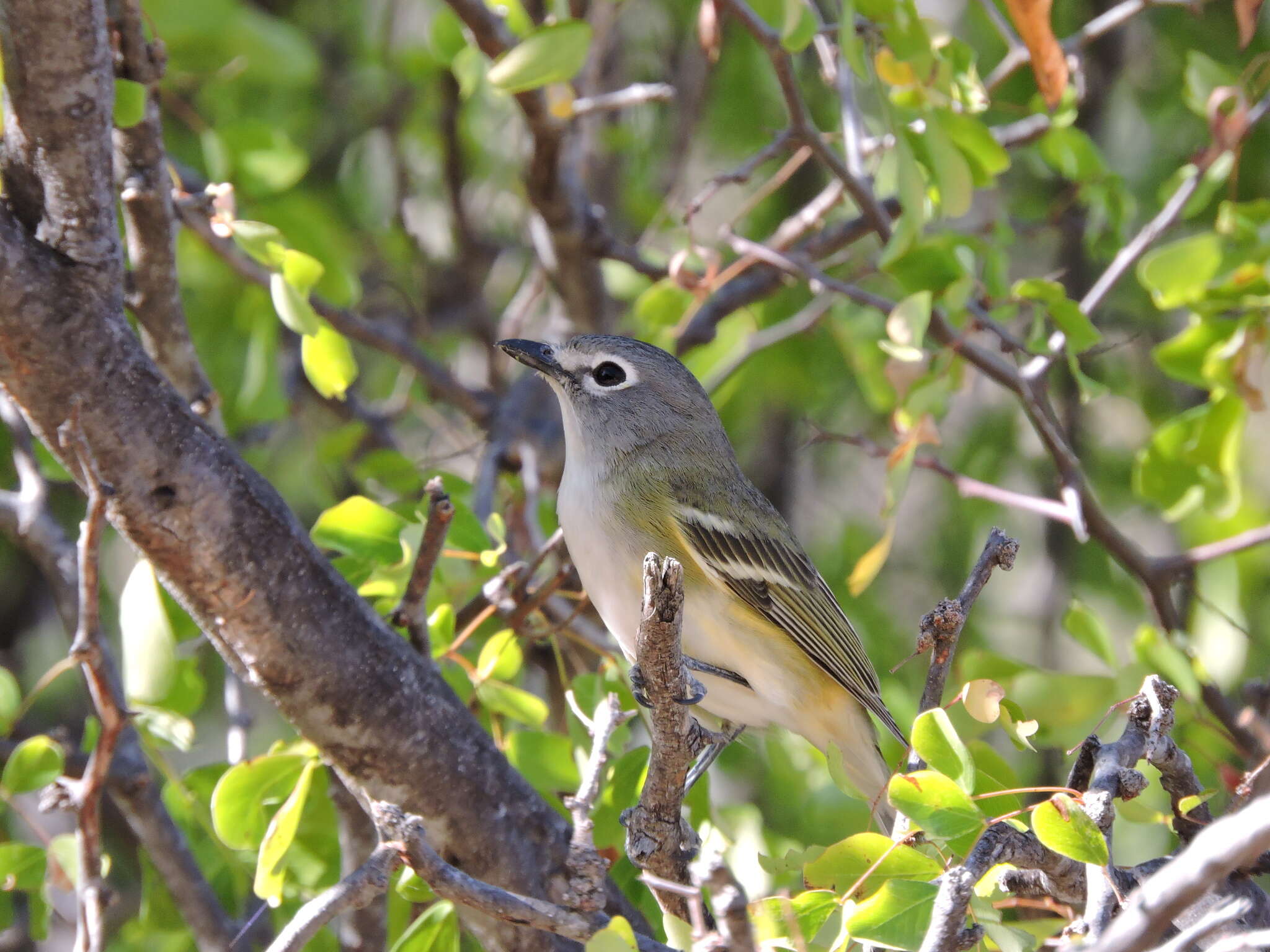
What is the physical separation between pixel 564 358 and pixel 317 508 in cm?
200

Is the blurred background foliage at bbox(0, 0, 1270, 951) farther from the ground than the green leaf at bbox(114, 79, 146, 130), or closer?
closer

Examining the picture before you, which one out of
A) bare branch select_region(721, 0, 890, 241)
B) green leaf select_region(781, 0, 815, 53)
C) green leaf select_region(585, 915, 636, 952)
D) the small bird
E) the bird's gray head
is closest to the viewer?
green leaf select_region(585, 915, 636, 952)

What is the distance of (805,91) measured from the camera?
5.27 metres

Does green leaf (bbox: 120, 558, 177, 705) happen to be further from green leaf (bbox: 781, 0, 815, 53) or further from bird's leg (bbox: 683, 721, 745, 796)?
green leaf (bbox: 781, 0, 815, 53)

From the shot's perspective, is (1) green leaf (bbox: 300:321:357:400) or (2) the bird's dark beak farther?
(2) the bird's dark beak

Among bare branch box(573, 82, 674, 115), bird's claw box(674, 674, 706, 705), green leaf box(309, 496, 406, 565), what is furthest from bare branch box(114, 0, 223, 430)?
bare branch box(573, 82, 674, 115)

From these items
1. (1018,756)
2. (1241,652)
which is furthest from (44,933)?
(1018,756)

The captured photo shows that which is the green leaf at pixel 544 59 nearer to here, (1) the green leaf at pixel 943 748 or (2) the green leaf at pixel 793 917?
(1) the green leaf at pixel 943 748

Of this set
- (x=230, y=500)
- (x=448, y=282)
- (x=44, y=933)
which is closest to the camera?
(x=230, y=500)

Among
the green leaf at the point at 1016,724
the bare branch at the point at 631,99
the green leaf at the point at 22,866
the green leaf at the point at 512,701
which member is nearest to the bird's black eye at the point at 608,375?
the bare branch at the point at 631,99

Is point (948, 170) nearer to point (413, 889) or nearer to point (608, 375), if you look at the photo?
point (608, 375)

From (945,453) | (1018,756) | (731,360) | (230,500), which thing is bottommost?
(1018,756)

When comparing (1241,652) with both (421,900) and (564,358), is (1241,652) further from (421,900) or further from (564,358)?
(421,900)

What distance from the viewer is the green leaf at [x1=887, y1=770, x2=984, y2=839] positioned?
5.95ft
